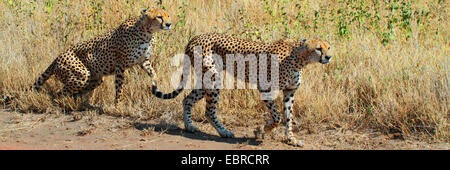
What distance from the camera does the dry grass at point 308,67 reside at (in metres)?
4.45

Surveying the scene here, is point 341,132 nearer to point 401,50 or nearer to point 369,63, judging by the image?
point 369,63

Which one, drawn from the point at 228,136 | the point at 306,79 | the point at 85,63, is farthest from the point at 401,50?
the point at 85,63

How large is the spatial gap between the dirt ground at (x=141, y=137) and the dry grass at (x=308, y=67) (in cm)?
14

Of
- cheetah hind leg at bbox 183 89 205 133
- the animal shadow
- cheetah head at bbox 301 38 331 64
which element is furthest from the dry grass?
cheetah head at bbox 301 38 331 64

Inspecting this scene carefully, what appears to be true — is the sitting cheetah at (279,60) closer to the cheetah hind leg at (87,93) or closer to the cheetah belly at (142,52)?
the cheetah belly at (142,52)

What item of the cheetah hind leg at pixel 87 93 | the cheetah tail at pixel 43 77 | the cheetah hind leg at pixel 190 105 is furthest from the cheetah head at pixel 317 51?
the cheetah tail at pixel 43 77

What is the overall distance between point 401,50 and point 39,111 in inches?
156

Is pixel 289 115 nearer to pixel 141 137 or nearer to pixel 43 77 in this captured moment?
pixel 141 137

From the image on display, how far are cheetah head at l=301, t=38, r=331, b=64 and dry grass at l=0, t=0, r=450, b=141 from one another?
0.76 meters

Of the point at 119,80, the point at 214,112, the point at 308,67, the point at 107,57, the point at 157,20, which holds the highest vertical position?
the point at 157,20

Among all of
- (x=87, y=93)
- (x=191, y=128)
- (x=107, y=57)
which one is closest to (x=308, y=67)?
(x=191, y=128)

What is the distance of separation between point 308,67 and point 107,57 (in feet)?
6.86

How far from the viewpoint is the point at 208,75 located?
4367 millimetres

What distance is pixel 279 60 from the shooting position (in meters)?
4.15
